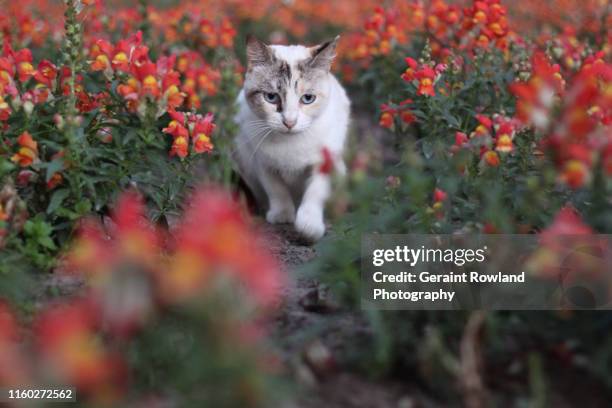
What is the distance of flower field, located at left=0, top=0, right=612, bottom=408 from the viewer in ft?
6.34

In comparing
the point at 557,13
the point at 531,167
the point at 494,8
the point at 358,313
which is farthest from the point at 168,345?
the point at 557,13

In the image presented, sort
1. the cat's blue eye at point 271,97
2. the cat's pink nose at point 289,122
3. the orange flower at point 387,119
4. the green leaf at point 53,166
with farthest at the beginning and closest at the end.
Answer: the orange flower at point 387,119 → the cat's blue eye at point 271,97 → the cat's pink nose at point 289,122 → the green leaf at point 53,166

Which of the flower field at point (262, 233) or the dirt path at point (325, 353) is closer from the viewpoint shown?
the flower field at point (262, 233)

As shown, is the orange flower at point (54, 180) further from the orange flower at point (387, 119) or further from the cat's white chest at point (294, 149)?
the orange flower at point (387, 119)

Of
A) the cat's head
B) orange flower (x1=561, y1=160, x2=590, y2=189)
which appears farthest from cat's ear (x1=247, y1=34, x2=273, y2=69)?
orange flower (x1=561, y1=160, x2=590, y2=189)

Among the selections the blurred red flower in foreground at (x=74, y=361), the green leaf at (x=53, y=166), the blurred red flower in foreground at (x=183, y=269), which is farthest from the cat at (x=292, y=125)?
the blurred red flower in foreground at (x=74, y=361)

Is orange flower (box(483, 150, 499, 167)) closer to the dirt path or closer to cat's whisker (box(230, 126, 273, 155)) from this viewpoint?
the dirt path

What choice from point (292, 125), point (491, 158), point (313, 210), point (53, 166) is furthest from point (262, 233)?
point (491, 158)

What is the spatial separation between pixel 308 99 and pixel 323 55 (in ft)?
0.87

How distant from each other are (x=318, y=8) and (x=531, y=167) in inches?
202

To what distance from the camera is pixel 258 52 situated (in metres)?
4.31

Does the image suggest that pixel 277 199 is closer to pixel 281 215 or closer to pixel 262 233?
pixel 281 215

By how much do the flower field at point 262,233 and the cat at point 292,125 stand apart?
22cm

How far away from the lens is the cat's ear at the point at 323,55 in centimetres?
425
